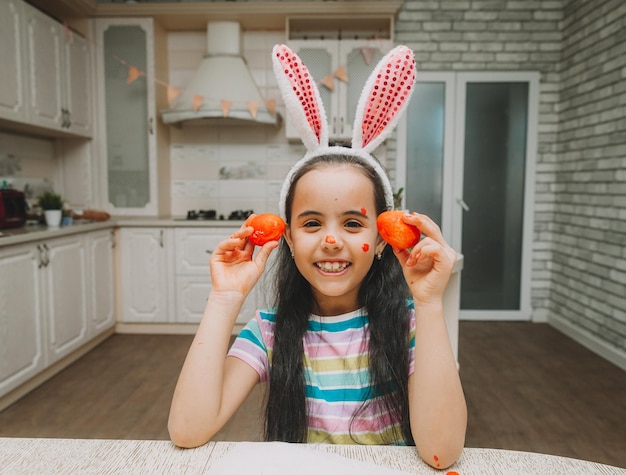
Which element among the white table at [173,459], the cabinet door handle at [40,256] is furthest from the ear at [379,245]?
the cabinet door handle at [40,256]

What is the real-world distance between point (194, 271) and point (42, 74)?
1.71 meters

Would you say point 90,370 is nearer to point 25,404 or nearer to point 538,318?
point 25,404

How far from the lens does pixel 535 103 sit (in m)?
4.18

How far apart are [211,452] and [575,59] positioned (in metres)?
4.28

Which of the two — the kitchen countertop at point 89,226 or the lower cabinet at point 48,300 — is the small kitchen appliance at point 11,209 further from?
the lower cabinet at point 48,300

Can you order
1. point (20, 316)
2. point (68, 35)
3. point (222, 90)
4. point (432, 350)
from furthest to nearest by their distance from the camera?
point (222, 90) < point (68, 35) < point (20, 316) < point (432, 350)

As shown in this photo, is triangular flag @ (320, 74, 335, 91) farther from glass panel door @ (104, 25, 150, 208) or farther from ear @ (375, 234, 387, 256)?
ear @ (375, 234, 387, 256)

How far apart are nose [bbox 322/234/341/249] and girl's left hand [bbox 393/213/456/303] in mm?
134

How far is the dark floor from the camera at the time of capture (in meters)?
2.21

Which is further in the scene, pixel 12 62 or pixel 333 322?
pixel 12 62

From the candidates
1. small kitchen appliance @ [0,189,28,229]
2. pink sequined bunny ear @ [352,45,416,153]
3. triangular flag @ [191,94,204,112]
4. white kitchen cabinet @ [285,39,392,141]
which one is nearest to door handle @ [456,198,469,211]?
white kitchen cabinet @ [285,39,392,141]

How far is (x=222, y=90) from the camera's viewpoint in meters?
3.83

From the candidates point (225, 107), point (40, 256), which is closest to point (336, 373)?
point (40, 256)

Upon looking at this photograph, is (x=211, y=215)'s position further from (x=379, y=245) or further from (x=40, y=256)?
(x=379, y=245)
